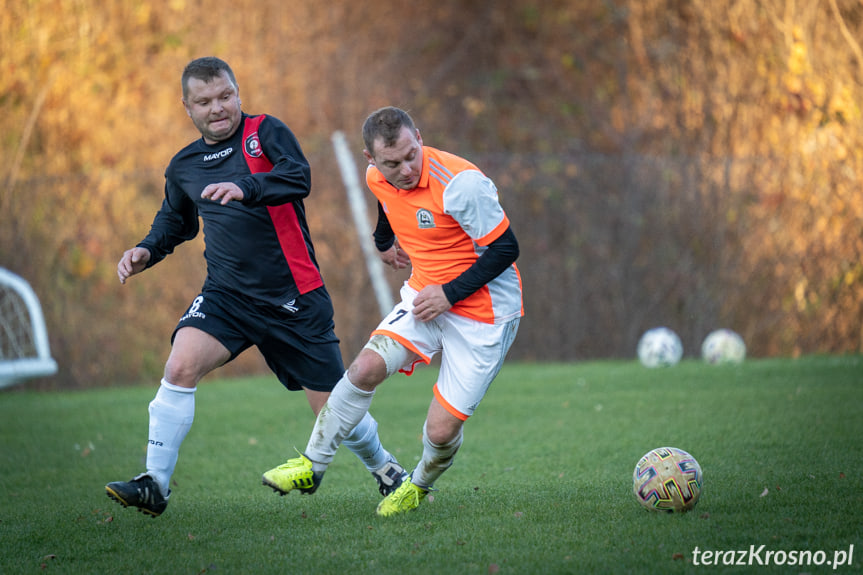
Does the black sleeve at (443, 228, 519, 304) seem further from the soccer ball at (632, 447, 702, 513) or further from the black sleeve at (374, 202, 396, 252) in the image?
the soccer ball at (632, 447, 702, 513)

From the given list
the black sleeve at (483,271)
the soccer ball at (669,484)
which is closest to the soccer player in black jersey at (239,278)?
the black sleeve at (483,271)

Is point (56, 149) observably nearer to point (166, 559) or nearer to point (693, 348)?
point (693, 348)

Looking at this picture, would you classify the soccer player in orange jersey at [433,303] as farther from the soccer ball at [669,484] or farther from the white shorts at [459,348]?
the soccer ball at [669,484]

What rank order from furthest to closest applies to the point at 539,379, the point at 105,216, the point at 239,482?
the point at 105,216, the point at 539,379, the point at 239,482

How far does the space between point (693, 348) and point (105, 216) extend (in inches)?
307

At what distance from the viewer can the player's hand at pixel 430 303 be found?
408 cm

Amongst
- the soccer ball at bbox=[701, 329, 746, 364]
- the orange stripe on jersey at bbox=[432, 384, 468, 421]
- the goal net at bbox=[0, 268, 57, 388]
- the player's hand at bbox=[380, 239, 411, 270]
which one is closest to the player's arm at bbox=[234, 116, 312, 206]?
the player's hand at bbox=[380, 239, 411, 270]

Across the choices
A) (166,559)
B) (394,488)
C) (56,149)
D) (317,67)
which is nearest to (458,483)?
(394,488)

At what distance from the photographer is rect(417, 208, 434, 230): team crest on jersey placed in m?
4.23

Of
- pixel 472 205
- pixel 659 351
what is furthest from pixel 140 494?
pixel 659 351

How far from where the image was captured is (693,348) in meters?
12.5

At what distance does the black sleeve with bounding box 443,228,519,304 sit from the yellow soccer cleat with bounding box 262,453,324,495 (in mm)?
992

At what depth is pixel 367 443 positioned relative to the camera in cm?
459

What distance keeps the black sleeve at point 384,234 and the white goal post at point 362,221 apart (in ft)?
23.4
